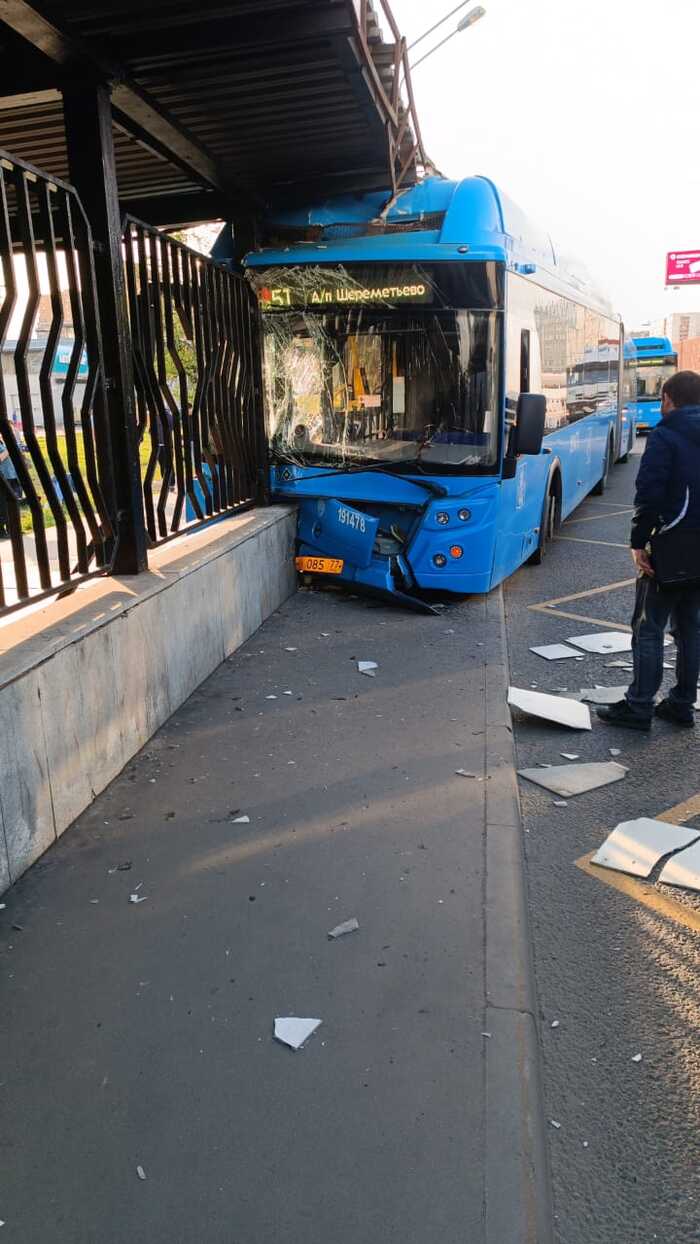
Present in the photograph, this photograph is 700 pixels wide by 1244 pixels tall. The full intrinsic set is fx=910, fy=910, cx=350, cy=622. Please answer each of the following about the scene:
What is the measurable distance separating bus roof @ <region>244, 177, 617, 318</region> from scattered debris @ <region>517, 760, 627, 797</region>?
443 centimetres

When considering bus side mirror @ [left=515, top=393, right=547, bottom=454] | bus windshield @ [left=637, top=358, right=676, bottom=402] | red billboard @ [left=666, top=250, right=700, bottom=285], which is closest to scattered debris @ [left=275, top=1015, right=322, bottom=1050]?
bus side mirror @ [left=515, top=393, right=547, bottom=454]

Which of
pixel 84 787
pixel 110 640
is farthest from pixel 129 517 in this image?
pixel 84 787

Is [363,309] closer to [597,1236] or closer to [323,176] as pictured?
[323,176]

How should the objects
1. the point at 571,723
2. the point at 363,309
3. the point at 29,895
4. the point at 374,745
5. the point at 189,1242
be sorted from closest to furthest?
the point at 189,1242 < the point at 29,895 < the point at 374,745 < the point at 571,723 < the point at 363,309

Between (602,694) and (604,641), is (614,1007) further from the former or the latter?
(604,641)

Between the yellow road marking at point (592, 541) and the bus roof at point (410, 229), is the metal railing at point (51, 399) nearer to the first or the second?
the bus roof at point (410, 229)

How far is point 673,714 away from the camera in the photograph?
5551mm

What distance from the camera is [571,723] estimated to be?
5480mm

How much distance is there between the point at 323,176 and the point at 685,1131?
314 inches

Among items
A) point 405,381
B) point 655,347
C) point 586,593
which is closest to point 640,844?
point 405,381

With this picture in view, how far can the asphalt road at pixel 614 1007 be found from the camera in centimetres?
228

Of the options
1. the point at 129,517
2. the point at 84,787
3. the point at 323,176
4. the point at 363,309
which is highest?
the point at 323,176

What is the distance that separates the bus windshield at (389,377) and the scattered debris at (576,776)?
348cm

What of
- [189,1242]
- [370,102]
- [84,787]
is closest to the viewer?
[189,1242]
